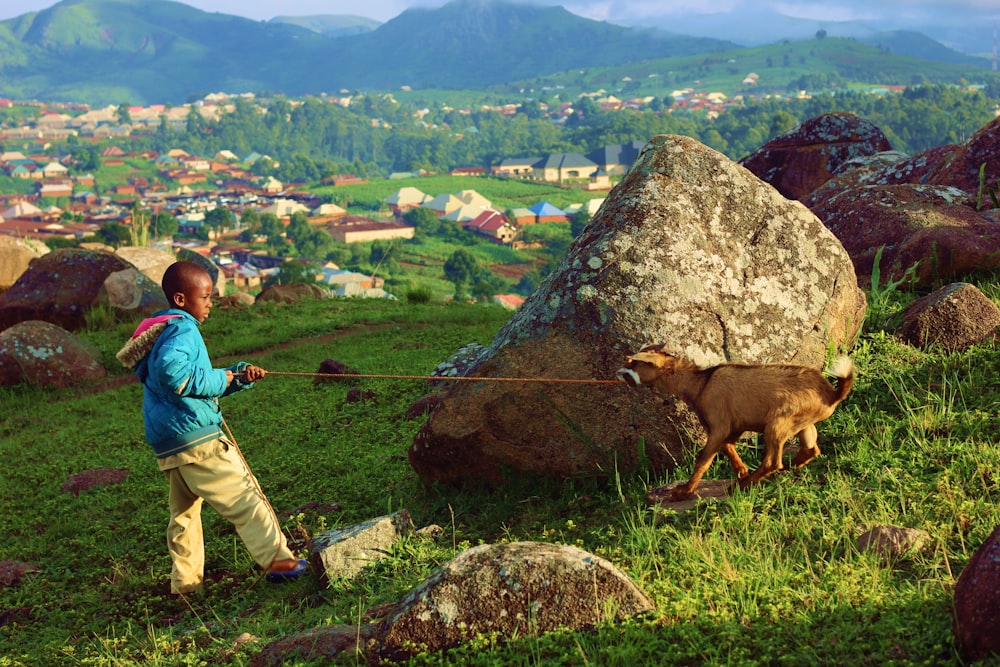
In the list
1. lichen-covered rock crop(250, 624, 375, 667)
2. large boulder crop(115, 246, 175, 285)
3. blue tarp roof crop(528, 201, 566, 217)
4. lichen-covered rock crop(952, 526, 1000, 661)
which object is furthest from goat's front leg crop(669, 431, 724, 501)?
blue tarp roof crop(528, 201, 566, 217)

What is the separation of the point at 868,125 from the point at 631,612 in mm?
17230

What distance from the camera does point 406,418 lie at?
984cm

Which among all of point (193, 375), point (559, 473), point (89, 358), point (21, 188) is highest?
point (193, 375)

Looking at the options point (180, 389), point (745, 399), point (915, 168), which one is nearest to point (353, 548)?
point (180, 389)

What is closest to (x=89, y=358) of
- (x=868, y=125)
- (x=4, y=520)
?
(x=4, y=520)

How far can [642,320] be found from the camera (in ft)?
22.3

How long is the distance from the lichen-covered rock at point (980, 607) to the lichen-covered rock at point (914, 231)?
5879 millimetres

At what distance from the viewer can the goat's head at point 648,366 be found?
5.74 meters

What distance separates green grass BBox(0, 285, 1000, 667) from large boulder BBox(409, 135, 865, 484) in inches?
11.8

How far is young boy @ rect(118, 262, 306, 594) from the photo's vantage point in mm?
6062

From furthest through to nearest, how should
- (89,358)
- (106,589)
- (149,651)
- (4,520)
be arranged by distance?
(89,358)
(4,520)
(106,589)
(149,651)

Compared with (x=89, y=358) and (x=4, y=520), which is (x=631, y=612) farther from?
(x=89, y=358)

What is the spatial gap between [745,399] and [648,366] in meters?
0.65

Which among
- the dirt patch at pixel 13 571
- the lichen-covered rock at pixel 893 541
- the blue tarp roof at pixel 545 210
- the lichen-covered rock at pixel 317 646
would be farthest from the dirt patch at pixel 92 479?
the blue tarp roof at pixel 545 210
